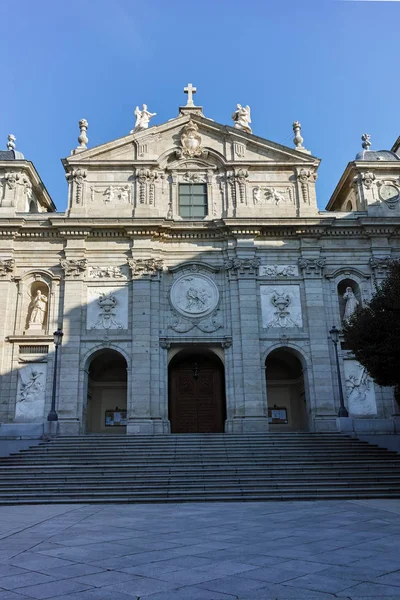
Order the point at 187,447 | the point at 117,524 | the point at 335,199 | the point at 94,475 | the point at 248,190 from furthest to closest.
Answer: the point at 335,199 → the point at 248,190 → the point at 187,447 → the point at 94,475 → the point at 117,524

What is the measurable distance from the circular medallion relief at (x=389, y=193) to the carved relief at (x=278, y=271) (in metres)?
7.08

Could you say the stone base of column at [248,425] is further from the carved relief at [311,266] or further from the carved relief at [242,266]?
the carved relief at [311,266]

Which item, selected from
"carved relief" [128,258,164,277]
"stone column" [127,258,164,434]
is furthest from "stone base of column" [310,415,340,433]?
"carved relief" [128,258,164,277]

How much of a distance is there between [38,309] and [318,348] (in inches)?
576

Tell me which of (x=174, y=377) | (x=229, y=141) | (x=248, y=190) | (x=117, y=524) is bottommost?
(x=117, y=524)

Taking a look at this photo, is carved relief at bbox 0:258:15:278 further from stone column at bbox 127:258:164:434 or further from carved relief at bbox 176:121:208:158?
carved relief at bbox 176:121:208:158

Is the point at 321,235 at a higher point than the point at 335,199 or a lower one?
lower

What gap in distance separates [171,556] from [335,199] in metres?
30.8

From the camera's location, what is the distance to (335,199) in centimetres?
3500

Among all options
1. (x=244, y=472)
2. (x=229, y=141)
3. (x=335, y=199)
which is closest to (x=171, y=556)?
(x=244, y=472)

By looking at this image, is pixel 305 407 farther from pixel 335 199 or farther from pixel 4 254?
pixel 4 254

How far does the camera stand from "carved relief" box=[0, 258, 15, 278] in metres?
27.8

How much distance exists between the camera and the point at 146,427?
25.2 meters

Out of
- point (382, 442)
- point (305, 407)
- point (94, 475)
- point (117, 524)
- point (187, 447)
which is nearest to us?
point (117, 524)
